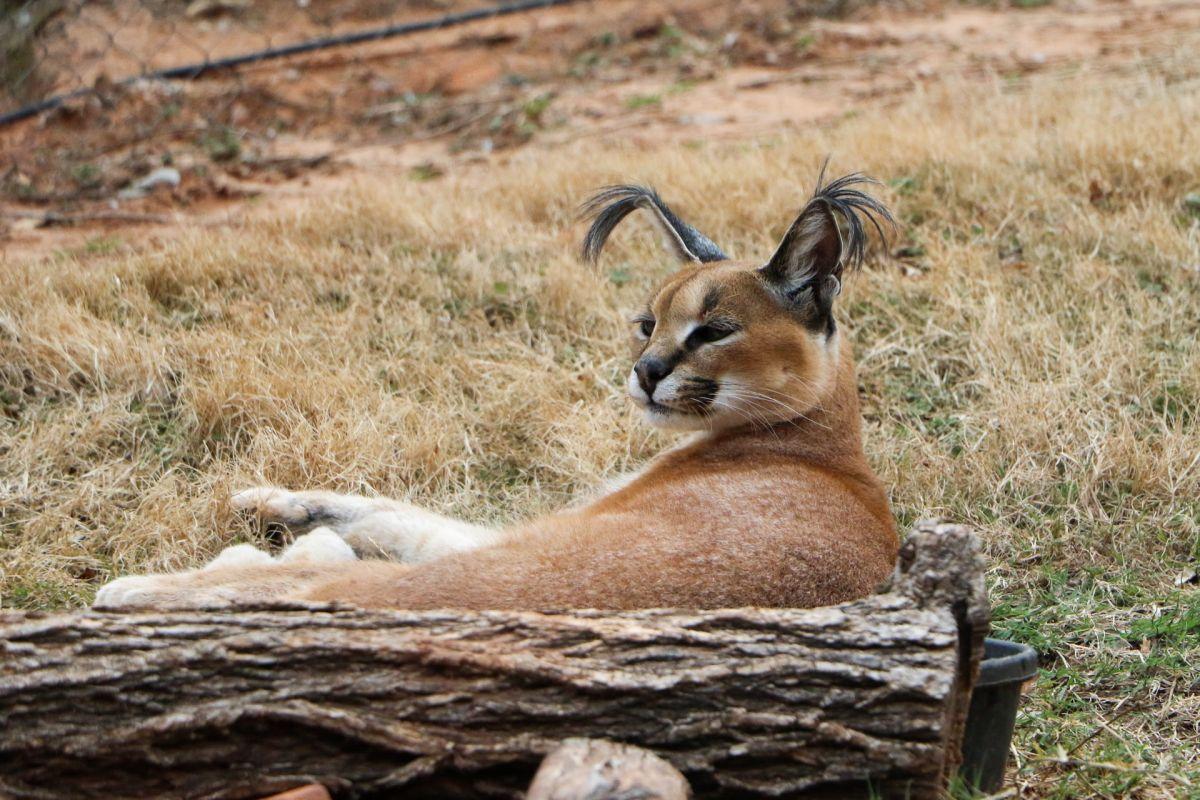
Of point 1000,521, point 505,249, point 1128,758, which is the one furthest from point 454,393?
point 1128,758

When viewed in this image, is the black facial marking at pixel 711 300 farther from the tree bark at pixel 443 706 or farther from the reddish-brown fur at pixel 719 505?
the tree bark at pixel 443 706

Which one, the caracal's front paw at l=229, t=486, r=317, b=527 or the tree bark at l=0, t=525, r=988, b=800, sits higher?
the tree bark at l=0, t=525, r=988, b=800

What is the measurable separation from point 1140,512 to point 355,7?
1146 centimetres

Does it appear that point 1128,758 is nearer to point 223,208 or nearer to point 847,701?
point 847,701

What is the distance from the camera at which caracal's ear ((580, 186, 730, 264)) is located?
17.5 feet

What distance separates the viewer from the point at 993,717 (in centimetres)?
352

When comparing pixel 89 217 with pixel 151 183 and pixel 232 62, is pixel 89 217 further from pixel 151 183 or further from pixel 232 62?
pixel 232 62

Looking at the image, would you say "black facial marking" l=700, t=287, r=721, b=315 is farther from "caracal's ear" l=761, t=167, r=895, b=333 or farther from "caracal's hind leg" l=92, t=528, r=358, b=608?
"caracal's hind leg" l=92, t=528, r=358, b=608

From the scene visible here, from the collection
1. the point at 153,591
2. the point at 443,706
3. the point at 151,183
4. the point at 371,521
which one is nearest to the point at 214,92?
the point at 151,183

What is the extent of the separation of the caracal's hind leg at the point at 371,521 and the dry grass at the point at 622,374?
20 centimetres

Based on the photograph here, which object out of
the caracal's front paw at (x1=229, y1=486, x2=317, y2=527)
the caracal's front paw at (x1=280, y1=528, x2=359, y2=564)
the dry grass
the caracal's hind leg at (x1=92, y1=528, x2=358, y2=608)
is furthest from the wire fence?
the caracal's hind leg at (x1=92, y1=528, x2=358, y2=608)

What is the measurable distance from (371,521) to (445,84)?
315 inches

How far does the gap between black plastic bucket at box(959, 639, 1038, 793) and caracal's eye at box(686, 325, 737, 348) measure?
65.8 inches

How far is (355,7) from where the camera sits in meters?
14.6
